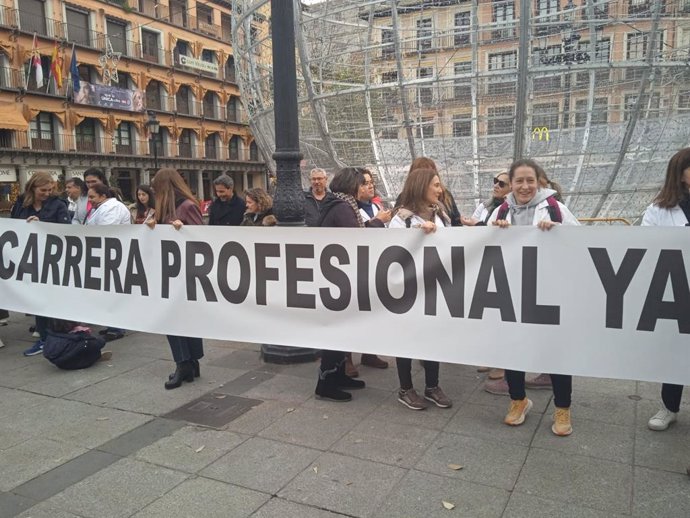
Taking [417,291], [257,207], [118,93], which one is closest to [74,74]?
[118,93]

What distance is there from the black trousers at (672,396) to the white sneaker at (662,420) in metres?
0.04

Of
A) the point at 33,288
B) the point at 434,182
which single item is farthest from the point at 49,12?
the point at 434,182

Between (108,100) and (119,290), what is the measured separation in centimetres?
3919

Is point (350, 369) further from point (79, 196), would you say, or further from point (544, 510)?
point (79, 196)

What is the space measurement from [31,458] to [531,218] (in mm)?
3576

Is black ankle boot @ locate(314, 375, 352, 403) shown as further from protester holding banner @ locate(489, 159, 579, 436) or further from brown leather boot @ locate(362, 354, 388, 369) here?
protester holding banner @ locate(489, 159, 579, 436)

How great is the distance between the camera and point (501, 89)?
6.85 m

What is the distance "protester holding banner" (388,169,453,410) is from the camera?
4.09 metres

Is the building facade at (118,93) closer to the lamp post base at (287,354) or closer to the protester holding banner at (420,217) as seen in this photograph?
the lamp post base at (287,354)

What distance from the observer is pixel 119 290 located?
5062mm

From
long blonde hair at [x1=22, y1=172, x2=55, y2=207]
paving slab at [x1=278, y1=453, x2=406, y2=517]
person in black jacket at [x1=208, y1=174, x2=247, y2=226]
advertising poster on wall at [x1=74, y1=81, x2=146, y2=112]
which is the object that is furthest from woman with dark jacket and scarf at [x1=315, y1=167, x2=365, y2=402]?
advertising poster on wall at [x1=74, y1=81, x2=146, y2=112]

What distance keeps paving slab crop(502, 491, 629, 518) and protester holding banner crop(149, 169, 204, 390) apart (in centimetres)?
299

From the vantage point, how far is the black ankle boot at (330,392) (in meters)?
4.41

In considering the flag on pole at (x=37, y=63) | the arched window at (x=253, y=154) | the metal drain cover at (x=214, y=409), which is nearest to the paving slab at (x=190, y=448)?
the metal drain cover at (x=214, y=409)
